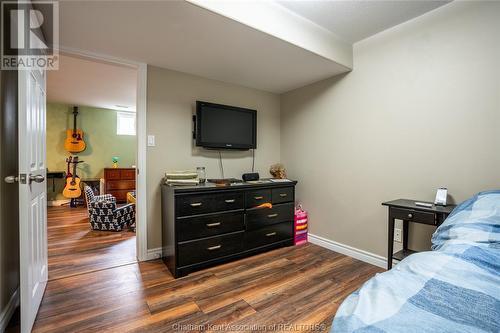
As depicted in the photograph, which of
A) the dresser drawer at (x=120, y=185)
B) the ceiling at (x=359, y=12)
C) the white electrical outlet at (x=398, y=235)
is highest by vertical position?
the ceiling at (x=359, y=12)

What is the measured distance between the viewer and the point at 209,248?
7.48ft

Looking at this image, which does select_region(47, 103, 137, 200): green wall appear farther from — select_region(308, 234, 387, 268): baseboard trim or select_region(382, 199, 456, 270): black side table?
select_region(382, 199, 456, 270): black side table

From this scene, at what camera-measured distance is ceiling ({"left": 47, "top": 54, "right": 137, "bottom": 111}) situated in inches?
125

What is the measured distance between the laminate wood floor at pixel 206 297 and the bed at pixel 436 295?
0.91 m

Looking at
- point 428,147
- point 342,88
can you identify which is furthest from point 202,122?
point 428,147

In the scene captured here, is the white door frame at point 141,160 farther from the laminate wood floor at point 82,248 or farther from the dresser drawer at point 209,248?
the dresser drawer at point 209,248

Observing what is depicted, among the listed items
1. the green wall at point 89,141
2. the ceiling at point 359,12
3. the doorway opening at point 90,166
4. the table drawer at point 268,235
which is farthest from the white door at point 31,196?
the green wall at point 89,141

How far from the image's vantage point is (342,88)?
8.77ft

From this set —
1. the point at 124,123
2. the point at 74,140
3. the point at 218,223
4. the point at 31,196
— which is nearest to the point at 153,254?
the point at 218,223

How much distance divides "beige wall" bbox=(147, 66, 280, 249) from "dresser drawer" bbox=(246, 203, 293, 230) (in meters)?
0.70

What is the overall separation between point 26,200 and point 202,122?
1.70m

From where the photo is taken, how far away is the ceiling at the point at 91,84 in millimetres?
3180

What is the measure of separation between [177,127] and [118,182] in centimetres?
368

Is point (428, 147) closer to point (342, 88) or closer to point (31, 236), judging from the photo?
point (342, 88)
